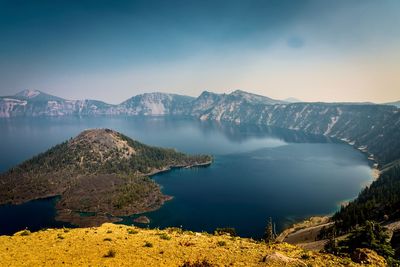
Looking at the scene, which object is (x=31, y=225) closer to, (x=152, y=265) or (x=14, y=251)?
(x=14, y=251)

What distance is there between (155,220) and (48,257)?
168 m

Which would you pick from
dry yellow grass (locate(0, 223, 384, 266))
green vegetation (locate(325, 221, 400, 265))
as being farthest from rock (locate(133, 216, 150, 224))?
green vegetation (locate(325, 221, 400, 265))

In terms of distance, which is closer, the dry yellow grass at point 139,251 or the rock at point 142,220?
the dry yellow grass at point 139,251

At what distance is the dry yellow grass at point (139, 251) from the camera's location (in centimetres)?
3088

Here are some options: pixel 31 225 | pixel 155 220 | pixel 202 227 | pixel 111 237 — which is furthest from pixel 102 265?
pixel 31 225

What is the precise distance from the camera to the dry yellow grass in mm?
30875

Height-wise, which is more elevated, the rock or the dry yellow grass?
the dry yellow grass

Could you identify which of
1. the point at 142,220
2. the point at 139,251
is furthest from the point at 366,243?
the point at 142,220

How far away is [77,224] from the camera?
18312cm

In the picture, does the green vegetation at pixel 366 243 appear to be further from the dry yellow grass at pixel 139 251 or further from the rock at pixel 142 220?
the rock at pixel 142 220

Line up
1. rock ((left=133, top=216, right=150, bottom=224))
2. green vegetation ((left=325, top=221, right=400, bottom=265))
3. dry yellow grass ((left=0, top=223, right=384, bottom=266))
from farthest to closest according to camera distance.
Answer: rock ((left=133, top=216, right=150, bottom=224)), green vegetation ((left=325, top=221, right=400, bottom=265)), dry yellow grass ((left=0, top=223, right=384, bottom=266))

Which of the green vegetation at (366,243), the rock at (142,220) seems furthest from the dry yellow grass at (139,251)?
the rock at (142,220)

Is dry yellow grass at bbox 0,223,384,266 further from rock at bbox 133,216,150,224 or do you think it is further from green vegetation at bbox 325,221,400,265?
rock at bbox 133,216,150,224

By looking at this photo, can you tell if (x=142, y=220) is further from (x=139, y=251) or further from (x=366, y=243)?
(x=366, y=243)
